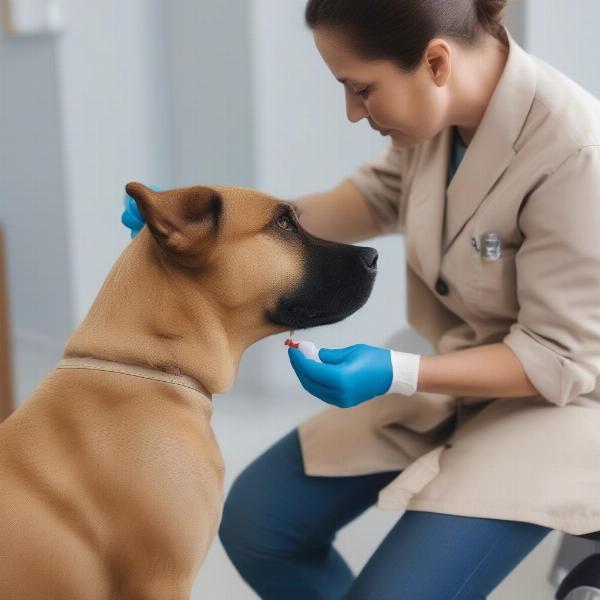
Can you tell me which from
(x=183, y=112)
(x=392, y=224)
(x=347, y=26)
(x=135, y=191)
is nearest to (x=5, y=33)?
(x=183, y=112)

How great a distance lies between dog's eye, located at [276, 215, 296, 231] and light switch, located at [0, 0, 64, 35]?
160 centimetres

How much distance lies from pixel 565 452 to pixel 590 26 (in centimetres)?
95

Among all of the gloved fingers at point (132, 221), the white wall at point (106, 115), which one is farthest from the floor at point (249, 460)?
the gloved fingers at point (132, 221)

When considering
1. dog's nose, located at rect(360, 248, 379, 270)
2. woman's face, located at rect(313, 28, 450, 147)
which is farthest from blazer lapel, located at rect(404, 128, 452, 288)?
dog's nose, located at rect(360, 248, 379, 270)

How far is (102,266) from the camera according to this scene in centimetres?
263

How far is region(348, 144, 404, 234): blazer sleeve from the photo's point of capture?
1.47 m

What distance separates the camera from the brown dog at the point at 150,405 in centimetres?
93

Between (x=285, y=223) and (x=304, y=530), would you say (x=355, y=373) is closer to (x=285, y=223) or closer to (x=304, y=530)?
(x=285, y=223)

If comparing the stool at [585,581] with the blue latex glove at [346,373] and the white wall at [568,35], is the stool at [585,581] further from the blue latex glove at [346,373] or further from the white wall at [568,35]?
the white wall at [568,35]

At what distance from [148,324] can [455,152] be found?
574 mm

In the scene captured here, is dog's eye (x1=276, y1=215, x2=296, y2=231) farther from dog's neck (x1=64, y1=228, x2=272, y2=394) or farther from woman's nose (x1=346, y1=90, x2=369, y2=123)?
woman's nose (x1=346, y1=90, x2=369, y2=123)

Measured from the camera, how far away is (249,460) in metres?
2.27

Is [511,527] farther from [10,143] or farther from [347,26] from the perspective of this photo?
[10,143]

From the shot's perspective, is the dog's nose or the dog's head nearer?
the dog's head
